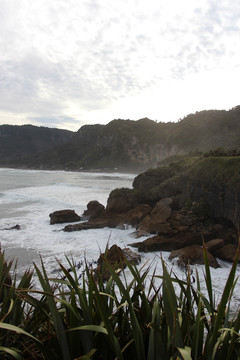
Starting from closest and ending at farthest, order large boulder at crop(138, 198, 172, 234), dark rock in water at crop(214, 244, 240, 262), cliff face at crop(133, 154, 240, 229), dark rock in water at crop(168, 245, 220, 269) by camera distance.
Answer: dark rock in water at crop(168, 245, 220, 269), dark rock in water at crop(214, 244, 240, 262), cliff face at crop(133, 154, 240, 229), large boulder at crop(138, 198, 172, 234)

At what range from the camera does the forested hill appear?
71688mm

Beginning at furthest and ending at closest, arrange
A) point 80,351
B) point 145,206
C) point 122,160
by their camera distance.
→ point 122,160
point 145,206
point 80,351

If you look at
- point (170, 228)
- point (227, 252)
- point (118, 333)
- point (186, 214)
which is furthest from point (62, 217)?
point (118, 333)

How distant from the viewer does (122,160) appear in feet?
399

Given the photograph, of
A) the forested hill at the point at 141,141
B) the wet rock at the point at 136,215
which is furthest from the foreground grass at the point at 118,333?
the forested hill at the point at 141,141

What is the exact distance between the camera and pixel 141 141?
11506 centimetres

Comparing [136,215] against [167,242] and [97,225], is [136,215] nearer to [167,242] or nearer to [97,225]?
[97,225]

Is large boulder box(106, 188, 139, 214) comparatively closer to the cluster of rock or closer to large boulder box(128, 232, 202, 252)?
the cluster of rock

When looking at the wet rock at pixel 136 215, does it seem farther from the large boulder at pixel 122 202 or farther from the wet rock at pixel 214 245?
the wet rock at pixel 214 245

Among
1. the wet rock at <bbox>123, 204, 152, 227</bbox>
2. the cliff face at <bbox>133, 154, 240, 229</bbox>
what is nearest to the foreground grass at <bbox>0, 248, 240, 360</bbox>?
the cliff face at <bbox>133, 154, 240, 229</bbox>

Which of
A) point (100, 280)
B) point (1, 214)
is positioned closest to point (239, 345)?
point (100, 280)

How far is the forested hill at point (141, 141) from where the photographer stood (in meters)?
71.7

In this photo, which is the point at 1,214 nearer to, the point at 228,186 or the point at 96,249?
the point at 96,249

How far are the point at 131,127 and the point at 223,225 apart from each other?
11912 cm
